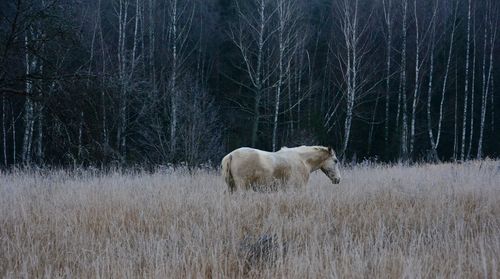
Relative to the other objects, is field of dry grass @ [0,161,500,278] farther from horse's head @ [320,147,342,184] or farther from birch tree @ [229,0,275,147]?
birch tree @ [229,0,275,147]

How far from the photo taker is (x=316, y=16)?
88.9 feet

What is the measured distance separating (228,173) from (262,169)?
57cm

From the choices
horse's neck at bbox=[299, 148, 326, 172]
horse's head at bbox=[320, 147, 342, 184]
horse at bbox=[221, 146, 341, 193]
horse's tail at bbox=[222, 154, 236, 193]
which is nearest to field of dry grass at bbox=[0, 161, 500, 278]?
horse at bbox=[221, 146, 341, 193]

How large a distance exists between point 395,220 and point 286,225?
122cm

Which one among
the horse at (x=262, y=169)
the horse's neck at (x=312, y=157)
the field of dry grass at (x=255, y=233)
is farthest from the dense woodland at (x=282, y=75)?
the field of dry grass at (x=255, y=233)

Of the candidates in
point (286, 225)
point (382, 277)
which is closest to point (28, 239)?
point (286, 225)

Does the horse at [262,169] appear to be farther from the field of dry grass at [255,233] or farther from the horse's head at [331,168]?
the field of dry grass at [255,233]

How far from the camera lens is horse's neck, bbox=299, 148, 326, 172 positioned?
24.3ft

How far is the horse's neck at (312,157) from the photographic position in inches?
292

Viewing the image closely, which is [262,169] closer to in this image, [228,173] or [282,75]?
[228,173]

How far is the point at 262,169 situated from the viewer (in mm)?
6492

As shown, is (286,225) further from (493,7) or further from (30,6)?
(493,7)

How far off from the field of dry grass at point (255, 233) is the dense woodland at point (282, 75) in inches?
302

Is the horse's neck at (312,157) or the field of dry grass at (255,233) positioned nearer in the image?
the field of dry grass at (255,233)
